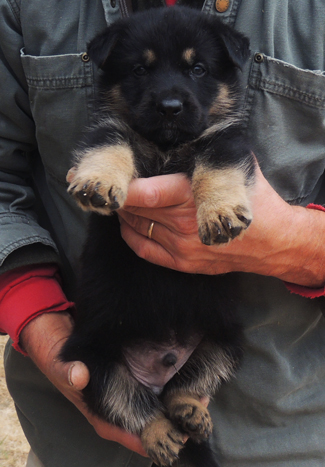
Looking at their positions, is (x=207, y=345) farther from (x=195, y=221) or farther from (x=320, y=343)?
(x=195, y=221)

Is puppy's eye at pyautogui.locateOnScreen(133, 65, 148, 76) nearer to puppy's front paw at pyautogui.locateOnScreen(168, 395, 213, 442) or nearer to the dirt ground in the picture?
puppy's front paw at pyautogui.locateOnScreen(168, 395, 213, 442)

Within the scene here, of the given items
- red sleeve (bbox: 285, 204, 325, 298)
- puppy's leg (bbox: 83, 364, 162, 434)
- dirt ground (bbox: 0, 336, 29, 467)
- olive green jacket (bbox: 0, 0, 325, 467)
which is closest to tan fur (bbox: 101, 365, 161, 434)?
puppy's leg (bbox: 83, 364, 162, 434)

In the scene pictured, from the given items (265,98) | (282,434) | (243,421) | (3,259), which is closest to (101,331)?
(3,259)

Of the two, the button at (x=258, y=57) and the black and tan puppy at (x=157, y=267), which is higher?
the button at (x=258, y=57)

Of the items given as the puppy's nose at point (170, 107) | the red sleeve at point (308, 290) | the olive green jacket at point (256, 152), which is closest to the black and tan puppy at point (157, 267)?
the puppy's nose at point (170, 107)

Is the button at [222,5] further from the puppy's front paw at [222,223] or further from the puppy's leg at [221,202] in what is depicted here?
the puppy's front paw at [222,223]
